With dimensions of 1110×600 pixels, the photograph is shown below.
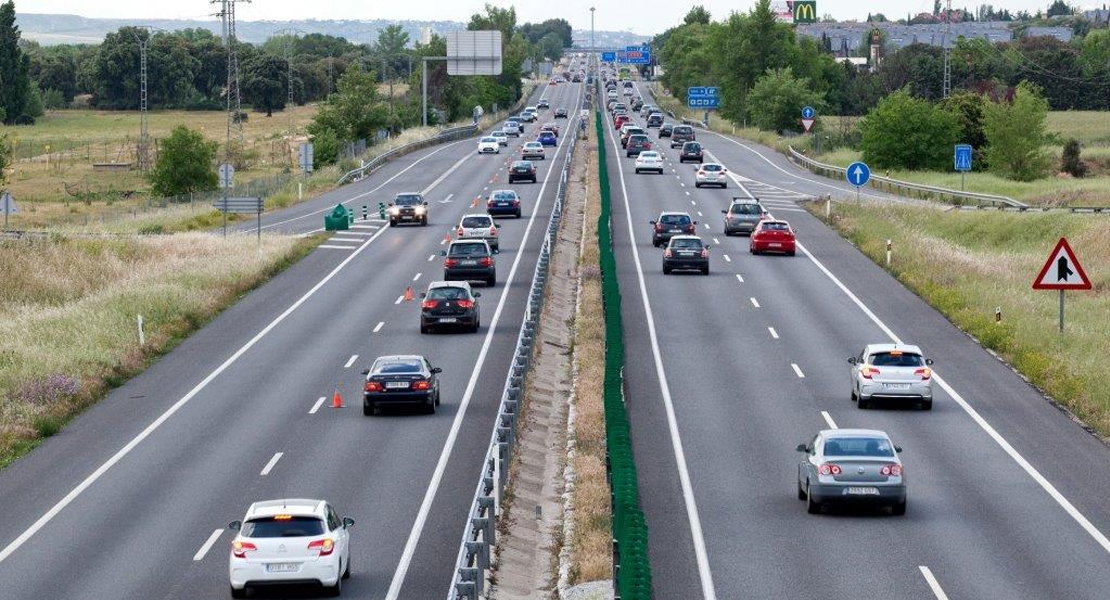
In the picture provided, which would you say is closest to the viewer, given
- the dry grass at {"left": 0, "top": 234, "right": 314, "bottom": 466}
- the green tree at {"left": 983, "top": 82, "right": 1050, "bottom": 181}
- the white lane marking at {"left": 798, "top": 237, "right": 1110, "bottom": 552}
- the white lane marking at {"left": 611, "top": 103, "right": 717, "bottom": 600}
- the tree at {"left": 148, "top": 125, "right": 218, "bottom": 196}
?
the white lane marking at {"left": 611, "top": 103, "right": 717, "bottom": 600}

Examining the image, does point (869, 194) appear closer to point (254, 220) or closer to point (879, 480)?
point (254, 220)

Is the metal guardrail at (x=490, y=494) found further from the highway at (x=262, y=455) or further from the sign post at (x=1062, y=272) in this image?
the sign post at (x=1062, y=272)

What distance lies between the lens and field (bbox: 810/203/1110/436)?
1544 inches

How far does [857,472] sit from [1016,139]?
8813cm

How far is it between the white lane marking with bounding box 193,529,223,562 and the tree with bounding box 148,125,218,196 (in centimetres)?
7424

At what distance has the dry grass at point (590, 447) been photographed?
2297 centimetres

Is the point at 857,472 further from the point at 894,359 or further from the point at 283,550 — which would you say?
the point at 894,359

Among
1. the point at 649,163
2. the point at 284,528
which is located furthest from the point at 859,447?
the point at 649,163

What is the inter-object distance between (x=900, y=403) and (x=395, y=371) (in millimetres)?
10941

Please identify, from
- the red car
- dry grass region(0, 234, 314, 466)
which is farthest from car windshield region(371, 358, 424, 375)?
the red car

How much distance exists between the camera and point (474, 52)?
139125mm

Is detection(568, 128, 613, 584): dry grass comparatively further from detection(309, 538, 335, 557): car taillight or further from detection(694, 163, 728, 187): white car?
A: detection(694, 163, 728, 187): white car

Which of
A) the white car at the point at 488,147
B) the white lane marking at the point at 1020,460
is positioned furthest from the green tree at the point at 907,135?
the white lane marking at the point at 1020,460

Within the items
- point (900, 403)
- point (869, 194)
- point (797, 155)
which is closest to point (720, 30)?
point (797, 155)
